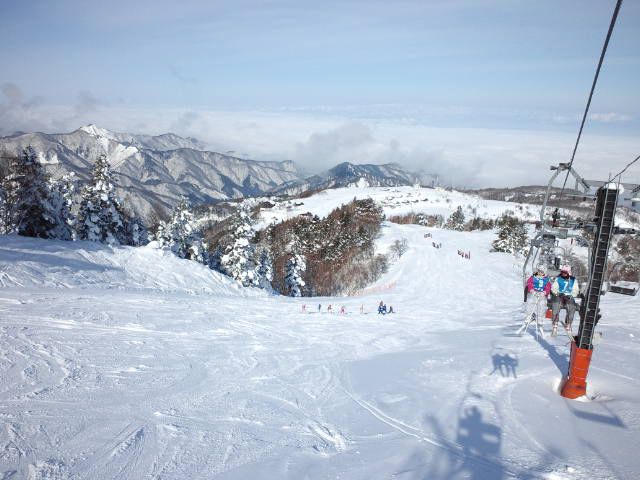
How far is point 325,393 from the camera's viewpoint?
9.59 metres

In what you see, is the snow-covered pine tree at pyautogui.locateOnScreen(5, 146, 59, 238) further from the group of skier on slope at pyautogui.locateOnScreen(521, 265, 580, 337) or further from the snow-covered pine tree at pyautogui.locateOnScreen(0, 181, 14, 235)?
the group of skier on slope at pyautogui.locateOnScreen(521, 265, 580, 337)

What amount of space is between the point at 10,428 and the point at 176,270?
22.0 m

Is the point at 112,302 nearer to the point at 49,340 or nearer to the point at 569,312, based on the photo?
the point at 49,340

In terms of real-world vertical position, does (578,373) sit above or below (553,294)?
below

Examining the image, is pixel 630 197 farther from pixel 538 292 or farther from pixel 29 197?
pixel 29 197

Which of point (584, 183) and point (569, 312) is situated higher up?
point (584, 183)

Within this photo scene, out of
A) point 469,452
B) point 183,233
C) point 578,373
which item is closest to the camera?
point 469,452

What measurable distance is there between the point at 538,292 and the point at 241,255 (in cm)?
2979

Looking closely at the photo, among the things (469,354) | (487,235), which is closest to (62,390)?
(469,354)

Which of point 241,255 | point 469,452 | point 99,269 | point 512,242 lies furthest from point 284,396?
point 512,242

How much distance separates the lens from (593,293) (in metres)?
8.82

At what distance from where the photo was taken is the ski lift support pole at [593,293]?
27.7ft

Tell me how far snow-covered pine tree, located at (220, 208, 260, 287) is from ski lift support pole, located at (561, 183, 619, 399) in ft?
103

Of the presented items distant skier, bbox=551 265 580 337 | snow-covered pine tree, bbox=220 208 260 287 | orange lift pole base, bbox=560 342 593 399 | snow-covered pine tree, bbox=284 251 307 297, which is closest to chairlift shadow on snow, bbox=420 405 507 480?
orange lift pole base, bbox=560 342 593 399
